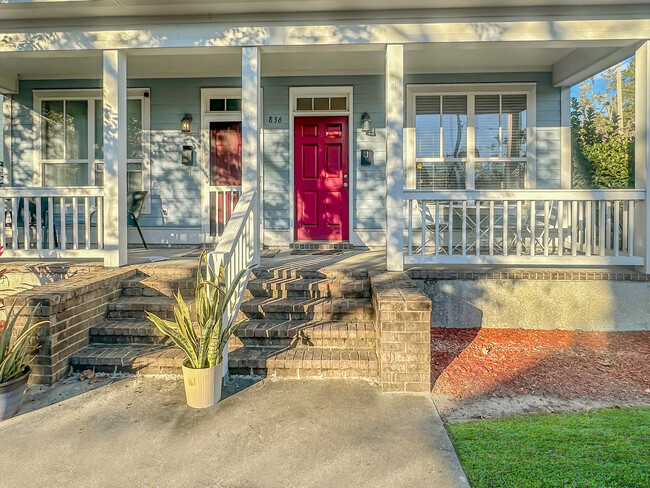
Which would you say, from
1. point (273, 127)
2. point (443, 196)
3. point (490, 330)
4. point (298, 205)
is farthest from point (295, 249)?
point (490, 330)

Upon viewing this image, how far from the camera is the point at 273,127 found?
6.25m

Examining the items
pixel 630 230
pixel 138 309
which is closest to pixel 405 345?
pixel 138 309

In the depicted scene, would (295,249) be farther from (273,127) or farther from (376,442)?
(376,442)

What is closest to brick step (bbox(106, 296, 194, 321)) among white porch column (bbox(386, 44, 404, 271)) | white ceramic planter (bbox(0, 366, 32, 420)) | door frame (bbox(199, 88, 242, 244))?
white ceramic planter (bbox(0, 366, 32, 420))

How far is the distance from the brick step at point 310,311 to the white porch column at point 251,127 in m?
0.73

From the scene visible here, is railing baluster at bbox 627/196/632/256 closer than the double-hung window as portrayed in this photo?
Yes

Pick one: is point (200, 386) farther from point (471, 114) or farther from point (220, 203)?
point (471, 114)

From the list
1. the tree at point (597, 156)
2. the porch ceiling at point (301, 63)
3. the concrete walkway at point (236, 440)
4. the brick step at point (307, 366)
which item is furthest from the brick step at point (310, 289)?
the tree at point (597, 156)

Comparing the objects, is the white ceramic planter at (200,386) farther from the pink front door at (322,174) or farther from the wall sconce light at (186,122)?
the wall sconce light at (186,122)

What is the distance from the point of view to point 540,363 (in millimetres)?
3408

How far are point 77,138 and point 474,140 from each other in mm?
5982

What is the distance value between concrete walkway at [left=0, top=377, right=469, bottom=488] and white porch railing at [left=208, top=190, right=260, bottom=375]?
0.61 metres

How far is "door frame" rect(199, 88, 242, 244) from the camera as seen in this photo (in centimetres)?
631

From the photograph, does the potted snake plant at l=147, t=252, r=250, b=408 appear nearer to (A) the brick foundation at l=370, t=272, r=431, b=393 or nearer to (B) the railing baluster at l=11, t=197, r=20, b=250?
(A) the brick foundation at l=370, t=272, r=431, b=393
